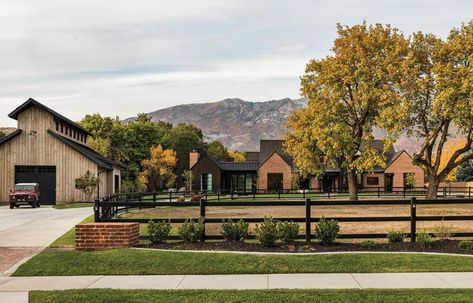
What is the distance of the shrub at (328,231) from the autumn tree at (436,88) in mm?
33666

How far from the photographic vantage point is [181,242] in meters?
16.3

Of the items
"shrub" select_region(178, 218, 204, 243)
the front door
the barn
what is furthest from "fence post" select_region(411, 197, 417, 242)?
the front door

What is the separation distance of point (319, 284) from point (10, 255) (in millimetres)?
10136

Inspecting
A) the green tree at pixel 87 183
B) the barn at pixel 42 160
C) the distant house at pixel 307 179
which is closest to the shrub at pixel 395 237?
the green tree at pixel 87 183

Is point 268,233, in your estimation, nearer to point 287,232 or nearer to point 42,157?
point 287,232

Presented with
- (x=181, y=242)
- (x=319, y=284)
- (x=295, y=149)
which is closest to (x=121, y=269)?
(x=181, y=242)

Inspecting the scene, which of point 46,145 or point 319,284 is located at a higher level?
point 46,145

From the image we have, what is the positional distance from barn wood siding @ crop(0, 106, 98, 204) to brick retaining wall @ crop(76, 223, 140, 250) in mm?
37515

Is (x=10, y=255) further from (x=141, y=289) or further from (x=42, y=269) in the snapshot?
(x=141, y=289)

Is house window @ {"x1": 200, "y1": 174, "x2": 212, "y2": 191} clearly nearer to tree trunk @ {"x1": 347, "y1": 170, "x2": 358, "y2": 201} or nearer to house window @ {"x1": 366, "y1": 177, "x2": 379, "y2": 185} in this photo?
house window @ {"x1": 366, "y1": 177, "x2": 379, "y2": 185}

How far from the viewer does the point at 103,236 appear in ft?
51.1

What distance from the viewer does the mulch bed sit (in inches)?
589

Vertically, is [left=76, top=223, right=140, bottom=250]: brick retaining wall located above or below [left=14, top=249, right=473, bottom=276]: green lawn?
above

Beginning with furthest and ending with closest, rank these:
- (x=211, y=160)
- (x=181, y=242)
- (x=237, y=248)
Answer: (x=211, y=160)
(x=181, y=242)
(x=237, y=248)
